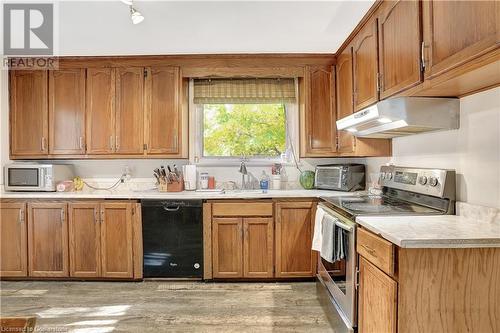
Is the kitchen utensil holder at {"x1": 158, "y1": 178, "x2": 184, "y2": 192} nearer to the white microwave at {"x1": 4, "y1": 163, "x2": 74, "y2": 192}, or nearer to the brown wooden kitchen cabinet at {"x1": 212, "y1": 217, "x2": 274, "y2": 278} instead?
the brown wooden kitchen cabinet at {"x1": 212, "y1": 217, "x2": 274, "y2": 278}

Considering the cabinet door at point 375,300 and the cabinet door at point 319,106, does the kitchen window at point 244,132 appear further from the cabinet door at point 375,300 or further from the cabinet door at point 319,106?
the cabinet door at point 375,300

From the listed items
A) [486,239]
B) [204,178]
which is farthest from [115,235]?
[486,239]

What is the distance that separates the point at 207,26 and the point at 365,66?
1.32 m

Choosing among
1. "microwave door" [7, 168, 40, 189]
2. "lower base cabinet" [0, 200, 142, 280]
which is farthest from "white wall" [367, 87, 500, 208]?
"microwave door" [7, 168, 40, 189]

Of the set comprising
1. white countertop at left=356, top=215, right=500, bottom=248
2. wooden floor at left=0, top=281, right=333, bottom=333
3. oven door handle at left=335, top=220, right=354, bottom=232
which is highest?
Result: white countertop at left=356, top=215, right=500, bottom=248

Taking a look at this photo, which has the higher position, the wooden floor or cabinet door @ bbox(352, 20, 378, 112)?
cabinet door @ bbox(352, 20, 378, 112)

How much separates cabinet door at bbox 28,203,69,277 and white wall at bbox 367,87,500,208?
327 centimetres

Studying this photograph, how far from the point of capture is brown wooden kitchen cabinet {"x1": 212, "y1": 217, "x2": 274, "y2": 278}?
2943 millimetres

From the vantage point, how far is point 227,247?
296 cm

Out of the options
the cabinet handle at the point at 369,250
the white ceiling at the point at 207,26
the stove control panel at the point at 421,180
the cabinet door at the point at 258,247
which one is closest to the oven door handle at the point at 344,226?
the cabinet handle at the point at 369,250

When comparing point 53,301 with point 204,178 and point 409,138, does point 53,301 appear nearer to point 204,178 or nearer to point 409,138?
point 204,178

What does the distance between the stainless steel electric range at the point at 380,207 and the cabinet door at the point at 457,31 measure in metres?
0.72

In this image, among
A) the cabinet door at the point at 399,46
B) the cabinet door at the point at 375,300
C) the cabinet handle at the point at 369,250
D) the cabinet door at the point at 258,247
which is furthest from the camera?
the cabinet door at the point at 258,247

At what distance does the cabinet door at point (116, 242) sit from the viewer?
2969 millimetres
